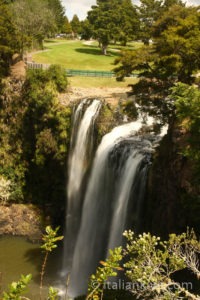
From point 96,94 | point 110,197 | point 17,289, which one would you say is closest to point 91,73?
point 96,94

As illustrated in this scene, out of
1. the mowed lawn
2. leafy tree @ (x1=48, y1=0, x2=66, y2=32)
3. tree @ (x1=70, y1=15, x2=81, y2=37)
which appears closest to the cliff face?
the mowed lawn

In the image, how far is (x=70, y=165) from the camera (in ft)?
104

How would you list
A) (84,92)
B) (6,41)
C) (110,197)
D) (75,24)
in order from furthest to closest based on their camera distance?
(75,24)
(84,92)
(6,41)
(110,197)

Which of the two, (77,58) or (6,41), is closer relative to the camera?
(6,41)

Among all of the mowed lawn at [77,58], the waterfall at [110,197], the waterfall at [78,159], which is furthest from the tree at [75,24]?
the waterfall at [110,197]

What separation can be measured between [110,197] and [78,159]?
5547mm

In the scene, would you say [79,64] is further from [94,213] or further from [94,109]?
[94,213]

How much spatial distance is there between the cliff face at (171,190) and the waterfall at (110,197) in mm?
928

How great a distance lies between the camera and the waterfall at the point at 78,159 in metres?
30.4

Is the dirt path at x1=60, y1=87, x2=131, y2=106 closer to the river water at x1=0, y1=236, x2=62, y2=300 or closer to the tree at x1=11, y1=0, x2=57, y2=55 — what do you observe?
the river water at x1=0, y1=236, x2=62, y2=300

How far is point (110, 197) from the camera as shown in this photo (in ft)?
89.2

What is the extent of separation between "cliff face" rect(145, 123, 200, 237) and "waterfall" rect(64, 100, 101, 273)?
26.3 ft

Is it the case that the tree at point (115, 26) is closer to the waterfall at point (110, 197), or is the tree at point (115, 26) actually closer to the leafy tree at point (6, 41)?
the leafy tree at point (6, 41)

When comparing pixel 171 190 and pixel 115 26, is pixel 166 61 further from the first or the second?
pixel 115 26
